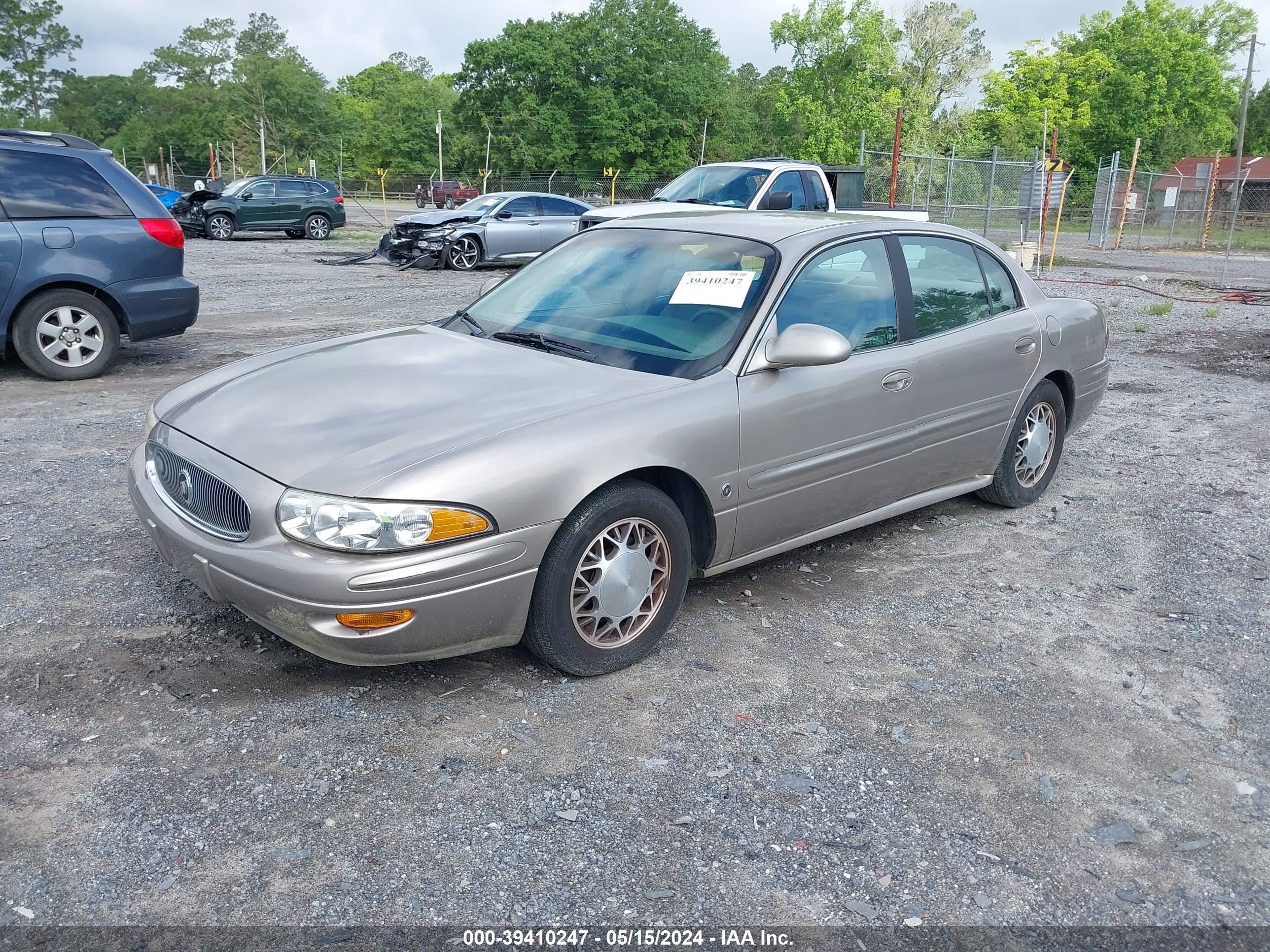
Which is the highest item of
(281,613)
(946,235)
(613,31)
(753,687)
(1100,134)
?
(613,31)

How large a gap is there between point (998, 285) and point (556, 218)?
1533 centimetres

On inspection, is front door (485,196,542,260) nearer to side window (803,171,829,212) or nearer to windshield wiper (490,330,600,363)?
side window (803,171,829,212)

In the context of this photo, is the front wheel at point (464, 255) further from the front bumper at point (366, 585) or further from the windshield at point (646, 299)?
Answer: the front bumper at point (366, 585)

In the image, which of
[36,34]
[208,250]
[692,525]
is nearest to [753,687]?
[692,525]

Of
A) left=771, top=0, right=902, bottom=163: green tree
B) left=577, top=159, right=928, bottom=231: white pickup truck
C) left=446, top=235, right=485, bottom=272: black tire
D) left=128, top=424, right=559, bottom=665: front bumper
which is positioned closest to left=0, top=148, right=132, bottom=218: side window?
left=128, top=424, right=559, bottom=665: front bumper

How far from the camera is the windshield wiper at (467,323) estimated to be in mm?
4410

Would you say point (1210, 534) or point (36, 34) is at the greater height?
point (36, 34)

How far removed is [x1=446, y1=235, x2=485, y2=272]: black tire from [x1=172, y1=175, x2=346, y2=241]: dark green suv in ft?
27.4

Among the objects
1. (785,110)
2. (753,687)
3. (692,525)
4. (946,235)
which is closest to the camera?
(753,687)

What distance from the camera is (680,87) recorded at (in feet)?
227

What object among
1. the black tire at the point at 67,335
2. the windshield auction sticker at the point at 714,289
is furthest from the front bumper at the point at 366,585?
the black tire at the point at 67,335

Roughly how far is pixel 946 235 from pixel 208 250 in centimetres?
1946

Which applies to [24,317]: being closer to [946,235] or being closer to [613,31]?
[946,235]

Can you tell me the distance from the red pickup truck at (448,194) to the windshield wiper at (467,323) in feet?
150
